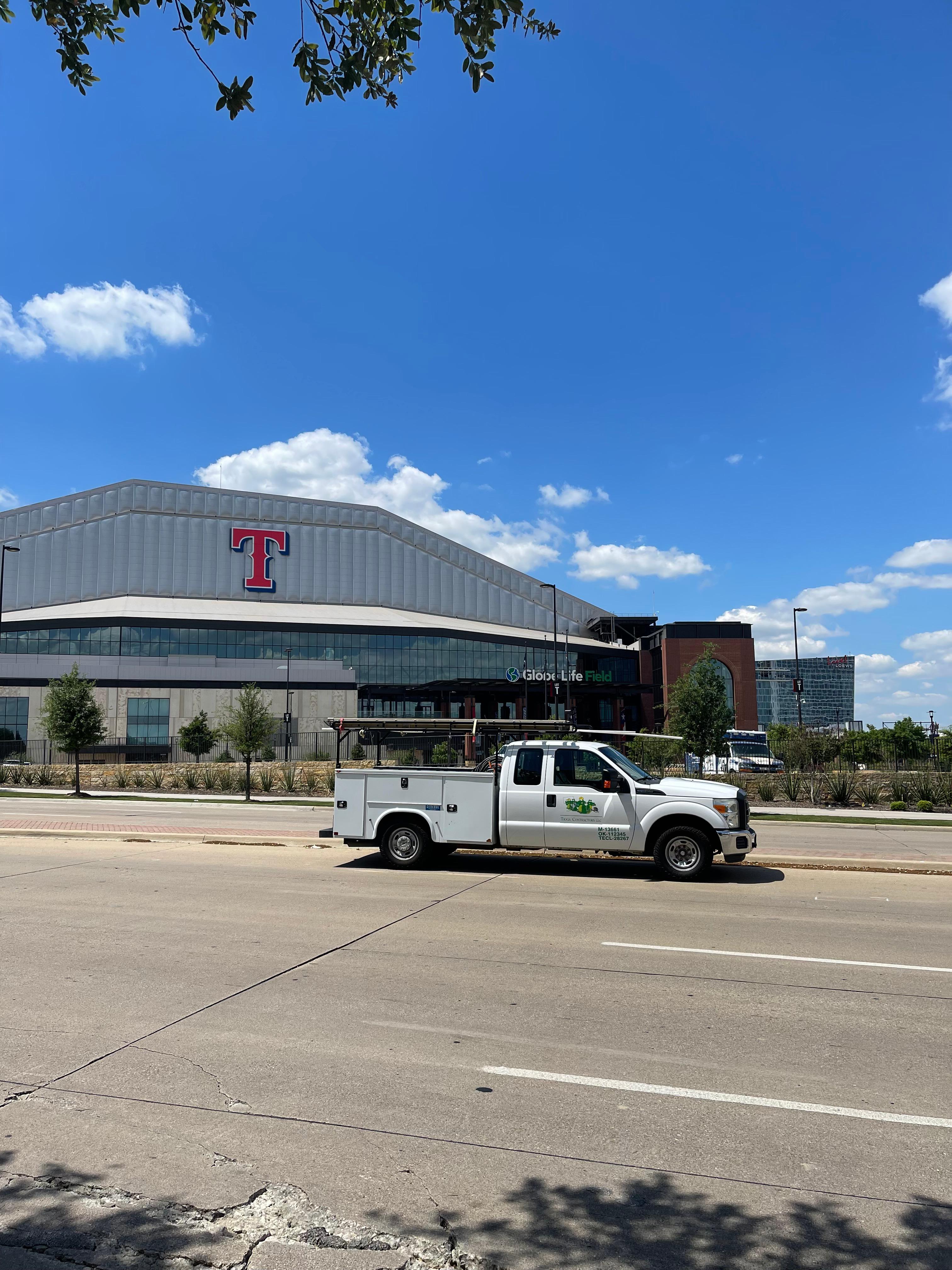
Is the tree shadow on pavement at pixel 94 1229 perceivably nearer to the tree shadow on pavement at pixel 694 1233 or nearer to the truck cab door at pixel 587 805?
the tree shadow on pavement at pixel 694 1233

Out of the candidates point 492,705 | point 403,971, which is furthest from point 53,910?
point 492,705

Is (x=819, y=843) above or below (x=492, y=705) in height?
below

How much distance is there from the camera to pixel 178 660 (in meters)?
70.4

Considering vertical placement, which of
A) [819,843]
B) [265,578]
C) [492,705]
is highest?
[265,578]

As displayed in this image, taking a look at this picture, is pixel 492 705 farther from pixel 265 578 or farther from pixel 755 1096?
pixel 755 1096

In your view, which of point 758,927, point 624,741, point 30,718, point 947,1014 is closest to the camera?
point 947,1014

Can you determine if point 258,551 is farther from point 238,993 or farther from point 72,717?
point 238,993

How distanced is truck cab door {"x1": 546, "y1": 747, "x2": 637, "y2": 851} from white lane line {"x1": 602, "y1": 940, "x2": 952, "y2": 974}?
13.9 ft

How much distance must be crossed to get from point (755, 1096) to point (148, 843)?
15.2 metres

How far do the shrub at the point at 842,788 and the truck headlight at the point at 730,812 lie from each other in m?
21.6

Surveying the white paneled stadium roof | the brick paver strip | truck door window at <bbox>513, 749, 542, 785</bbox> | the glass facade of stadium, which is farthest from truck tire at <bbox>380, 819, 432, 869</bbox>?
the white paneled stadium roof

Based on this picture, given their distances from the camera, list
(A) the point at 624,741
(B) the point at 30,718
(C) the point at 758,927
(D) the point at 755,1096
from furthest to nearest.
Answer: (B) the point at 30,718 → (A) the point at 624,741 → (C) the point at 758,927 → (D) the point at 755,1096

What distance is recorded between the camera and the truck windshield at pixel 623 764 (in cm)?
1323

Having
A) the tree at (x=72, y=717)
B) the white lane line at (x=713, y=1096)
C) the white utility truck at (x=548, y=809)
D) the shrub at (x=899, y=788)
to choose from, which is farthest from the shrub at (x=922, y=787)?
the tree at (x=72, y=717)
